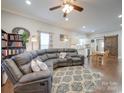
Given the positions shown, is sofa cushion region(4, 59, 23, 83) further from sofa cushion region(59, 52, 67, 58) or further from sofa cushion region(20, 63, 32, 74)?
sofa cushion region(59, 52, 67, 58)

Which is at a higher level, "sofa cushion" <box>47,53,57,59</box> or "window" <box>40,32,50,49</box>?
"window" <box>40,32,50,49</box>

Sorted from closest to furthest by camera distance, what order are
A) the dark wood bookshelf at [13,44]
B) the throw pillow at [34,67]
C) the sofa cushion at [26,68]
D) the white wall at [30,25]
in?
the sofa cushion at [26,68], the throw pillow at [34,67], the dark wood bookshelf at [13,44], the white wall at [30,25]

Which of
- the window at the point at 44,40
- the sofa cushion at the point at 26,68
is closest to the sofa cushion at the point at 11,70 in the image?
the sofa cushion at the point at 26,68

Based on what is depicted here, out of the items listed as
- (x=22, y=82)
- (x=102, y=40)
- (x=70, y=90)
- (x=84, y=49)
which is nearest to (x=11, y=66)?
(x=22, y=82)

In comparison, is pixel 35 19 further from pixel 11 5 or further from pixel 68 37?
pixel 68 37

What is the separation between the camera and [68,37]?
944 centimetres

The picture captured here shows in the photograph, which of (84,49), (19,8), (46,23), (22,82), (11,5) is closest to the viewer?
(22,82)

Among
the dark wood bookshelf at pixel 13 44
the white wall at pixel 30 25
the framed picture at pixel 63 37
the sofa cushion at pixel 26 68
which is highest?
the white wall at pixel 30 25

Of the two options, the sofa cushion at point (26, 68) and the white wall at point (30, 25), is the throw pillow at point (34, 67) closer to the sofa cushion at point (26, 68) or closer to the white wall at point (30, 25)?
the sofa cushion at point (26, 68)

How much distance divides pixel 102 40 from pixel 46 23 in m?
6.76

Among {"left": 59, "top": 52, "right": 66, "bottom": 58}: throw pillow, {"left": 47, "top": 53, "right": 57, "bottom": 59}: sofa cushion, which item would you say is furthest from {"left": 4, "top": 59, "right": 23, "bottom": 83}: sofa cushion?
{"left": 59, "top": 52, "right": 66, "bottom": 58}: throw pillow

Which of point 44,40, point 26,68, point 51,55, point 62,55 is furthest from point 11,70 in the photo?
point 44,40

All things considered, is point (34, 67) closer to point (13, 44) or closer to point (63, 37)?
point (13, 44)

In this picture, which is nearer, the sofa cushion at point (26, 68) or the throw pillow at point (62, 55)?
the sofa cushion at point (26, 68)
